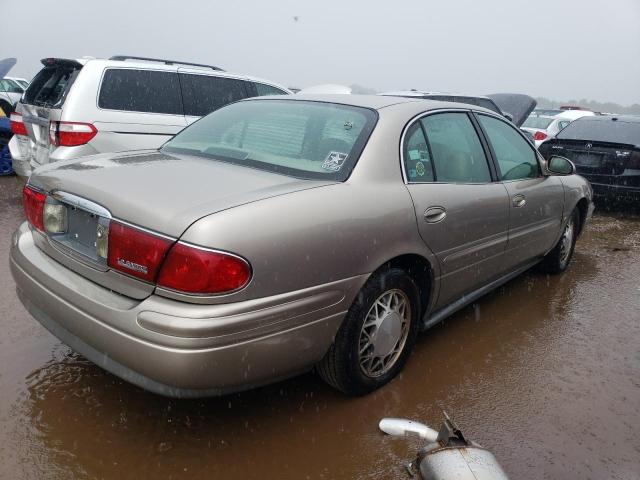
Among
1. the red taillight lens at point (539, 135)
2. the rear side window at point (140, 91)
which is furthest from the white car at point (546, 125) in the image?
the rear side window at point (140, 91)

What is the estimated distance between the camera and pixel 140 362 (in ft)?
6.37

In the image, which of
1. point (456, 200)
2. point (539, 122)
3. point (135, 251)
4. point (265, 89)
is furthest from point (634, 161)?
point (135, 251)

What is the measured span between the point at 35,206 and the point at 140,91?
3332 mm

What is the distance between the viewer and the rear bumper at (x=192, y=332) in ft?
6.19

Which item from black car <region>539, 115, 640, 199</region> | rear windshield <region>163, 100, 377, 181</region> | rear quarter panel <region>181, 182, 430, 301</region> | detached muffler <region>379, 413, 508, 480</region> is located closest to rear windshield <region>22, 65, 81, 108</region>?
rear windshield <region>163, 100, 377, 181</region>

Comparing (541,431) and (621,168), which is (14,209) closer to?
(541,431)

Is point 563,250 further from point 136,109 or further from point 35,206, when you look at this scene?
point 136,109

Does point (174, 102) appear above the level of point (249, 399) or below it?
above

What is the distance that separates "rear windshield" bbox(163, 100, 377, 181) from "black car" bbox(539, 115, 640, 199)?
508 centimetres

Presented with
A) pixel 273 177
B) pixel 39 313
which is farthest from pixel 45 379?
pixel 273 177

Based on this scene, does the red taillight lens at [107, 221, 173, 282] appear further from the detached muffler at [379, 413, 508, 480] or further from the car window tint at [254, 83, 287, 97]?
the car window tint at [254, 83, 287, 97]

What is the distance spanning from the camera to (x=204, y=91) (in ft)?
20.3

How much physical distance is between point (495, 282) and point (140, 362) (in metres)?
2.54

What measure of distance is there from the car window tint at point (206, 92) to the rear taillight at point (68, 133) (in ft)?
4.13
